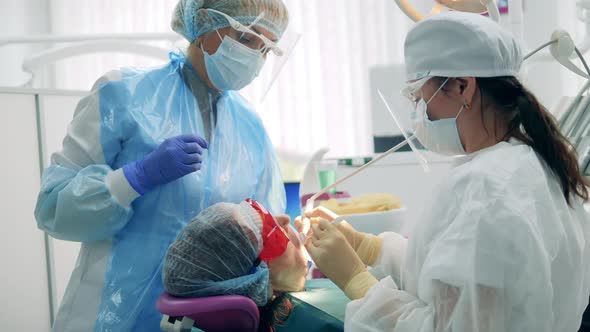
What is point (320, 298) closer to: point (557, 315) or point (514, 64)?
point (557, 315)

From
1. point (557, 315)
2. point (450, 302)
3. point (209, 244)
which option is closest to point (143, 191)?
point (209, 244)

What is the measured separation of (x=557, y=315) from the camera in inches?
37.8

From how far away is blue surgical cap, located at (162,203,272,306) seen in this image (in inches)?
44.8

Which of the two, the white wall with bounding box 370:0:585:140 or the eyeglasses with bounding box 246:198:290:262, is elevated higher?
the white wall with bounding box 370:0:585:140

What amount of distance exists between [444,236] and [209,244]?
48 centimetres

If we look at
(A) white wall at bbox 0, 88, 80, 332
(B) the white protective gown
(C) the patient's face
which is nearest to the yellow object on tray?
(C) the patient's face

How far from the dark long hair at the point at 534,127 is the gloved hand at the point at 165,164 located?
626 millimetres

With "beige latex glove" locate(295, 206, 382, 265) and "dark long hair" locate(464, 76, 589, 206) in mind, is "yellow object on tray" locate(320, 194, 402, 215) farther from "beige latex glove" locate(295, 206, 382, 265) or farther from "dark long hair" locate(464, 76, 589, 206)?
"dark long hair" locate(464, 76, 589, 206)

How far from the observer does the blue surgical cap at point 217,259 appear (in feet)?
3.73

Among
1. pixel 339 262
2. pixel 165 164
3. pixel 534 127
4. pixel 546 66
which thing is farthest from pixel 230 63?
pixel 546 66

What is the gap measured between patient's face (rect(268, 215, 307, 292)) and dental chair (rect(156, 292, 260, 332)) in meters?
0.19

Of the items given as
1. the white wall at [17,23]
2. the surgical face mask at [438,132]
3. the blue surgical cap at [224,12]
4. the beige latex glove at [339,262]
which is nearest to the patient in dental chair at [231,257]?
the beige latex glove at [339,262]

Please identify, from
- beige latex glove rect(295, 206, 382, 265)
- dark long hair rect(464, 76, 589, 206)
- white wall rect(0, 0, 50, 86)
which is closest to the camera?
dark long hair rect(464, 76, 589, 206)

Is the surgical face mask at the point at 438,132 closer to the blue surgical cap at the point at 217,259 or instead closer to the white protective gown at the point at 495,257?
the white protective gown at the point at 495,257
